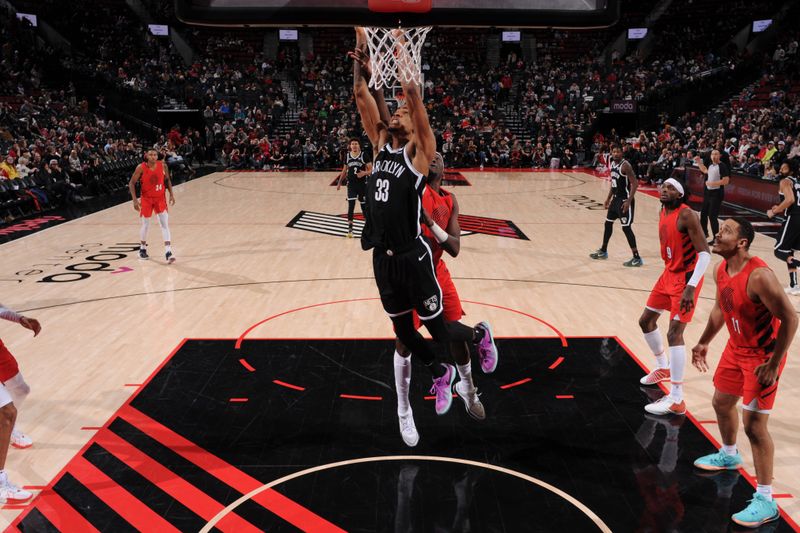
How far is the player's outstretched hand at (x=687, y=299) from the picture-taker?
16.5 feet

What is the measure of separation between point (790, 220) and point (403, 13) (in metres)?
6.24

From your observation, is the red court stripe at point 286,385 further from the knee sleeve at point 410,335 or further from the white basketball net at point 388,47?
the white basketball net at point 388,47

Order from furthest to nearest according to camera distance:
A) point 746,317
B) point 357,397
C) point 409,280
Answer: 1. point 357,397
2. point 409,280
3. point 746,317

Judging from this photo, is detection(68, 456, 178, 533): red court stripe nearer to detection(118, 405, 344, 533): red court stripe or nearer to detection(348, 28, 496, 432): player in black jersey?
detection(118, 405, 344, 533): red court stripe

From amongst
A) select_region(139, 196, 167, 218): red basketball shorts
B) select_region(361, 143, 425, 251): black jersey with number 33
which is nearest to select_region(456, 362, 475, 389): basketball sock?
select_region(361, 143, 425, 251): black jersey with number 33

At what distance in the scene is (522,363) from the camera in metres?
6.41

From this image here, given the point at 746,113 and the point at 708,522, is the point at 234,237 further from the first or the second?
the point at 746,113

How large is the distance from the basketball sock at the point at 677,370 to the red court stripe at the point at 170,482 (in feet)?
11.2

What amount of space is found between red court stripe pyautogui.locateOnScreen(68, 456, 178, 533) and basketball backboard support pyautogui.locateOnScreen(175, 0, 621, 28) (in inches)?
133

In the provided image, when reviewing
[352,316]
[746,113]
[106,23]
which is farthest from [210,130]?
[352,316]

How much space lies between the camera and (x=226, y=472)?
4.50m

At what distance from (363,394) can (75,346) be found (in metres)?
3.27

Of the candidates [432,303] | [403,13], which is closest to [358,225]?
[403,13]

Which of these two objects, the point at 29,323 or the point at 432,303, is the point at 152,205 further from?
the point at 432,303
